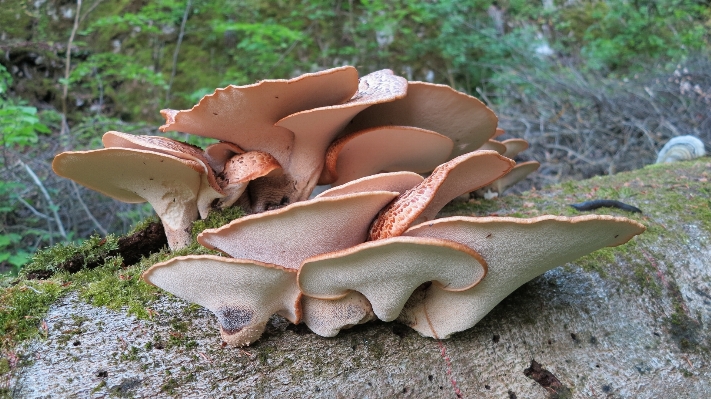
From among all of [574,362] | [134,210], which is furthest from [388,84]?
[134,210]

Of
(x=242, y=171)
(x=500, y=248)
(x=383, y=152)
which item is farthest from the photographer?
(x=383, y=152)

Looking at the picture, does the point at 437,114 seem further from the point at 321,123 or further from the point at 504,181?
the point at 504,181

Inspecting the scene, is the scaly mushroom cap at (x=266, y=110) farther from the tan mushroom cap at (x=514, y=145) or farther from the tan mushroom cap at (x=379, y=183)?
the tan mushroom cap at (x=514, y=145)

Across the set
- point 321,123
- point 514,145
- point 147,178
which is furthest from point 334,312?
point 514,145

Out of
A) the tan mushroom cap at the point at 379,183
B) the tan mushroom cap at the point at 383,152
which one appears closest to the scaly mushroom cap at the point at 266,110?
the tan mushroom cap at the point at 383,152

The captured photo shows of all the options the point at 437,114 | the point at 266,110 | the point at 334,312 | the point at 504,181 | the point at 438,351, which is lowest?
the point at 504,181

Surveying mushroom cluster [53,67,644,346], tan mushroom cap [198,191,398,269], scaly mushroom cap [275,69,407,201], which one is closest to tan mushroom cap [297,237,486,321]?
mushroom cluster [53,67,644,346]

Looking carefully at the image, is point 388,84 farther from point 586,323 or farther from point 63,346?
point 63,346
